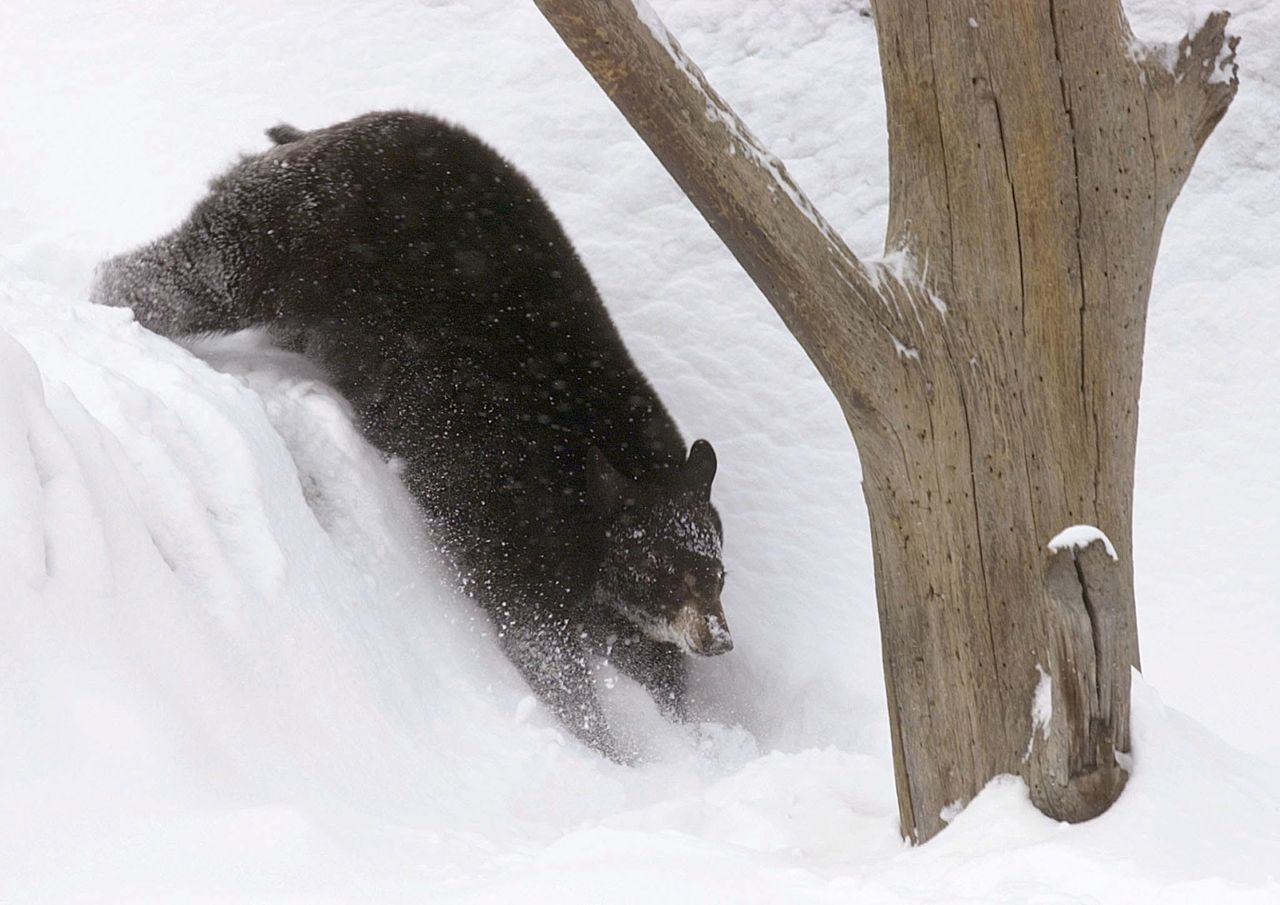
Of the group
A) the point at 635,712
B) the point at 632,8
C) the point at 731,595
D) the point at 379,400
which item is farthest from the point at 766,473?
the point at 632,8

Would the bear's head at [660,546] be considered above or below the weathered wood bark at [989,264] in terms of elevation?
below

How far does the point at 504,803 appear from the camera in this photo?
3.71 meters

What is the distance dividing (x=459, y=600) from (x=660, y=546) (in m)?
0.83

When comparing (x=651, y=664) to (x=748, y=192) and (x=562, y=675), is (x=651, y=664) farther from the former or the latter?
(x=748, y=192)

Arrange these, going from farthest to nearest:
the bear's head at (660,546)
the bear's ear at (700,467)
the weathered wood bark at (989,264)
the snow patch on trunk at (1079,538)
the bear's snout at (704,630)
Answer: the bear's ear at (700,467) → the bear's head at (660,546) → the bear's snout at (704,630) → the weathered wood bark at (989,264) → the snow patch on trunk at (1079,538)

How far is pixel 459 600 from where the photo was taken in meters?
5.16

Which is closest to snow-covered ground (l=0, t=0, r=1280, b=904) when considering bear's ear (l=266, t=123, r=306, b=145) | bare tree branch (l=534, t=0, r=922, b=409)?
bear's ear (l=266, t=123, r=306, b=145)

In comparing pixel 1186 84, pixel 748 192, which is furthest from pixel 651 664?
pixel 1186 84

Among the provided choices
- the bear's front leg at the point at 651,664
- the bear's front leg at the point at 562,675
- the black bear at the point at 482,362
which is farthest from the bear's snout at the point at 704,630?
the bear's front leg at the point at 562,675

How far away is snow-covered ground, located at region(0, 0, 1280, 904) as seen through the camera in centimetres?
243

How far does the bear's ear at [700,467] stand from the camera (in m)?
5.39

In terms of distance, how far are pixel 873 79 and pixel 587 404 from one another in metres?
3.01

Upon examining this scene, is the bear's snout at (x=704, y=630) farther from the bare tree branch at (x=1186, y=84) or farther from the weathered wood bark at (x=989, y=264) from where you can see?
the bare tree branch at (x=1186, y=84)

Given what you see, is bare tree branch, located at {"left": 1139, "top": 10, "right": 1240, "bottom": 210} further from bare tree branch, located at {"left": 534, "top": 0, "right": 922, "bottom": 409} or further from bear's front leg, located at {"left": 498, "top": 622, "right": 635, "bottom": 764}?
bear's front leg, located at {"left": 498, "top": 622, "right": 635, "bottom": 764}
